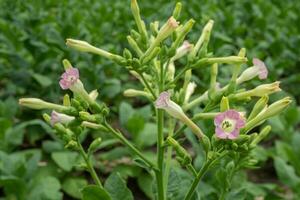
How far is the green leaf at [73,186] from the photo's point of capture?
3783 millimetres

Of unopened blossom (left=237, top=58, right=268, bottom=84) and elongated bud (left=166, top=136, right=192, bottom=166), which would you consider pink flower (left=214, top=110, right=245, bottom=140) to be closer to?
elongated bud (left=166, top=136, right=192, bottom=166)

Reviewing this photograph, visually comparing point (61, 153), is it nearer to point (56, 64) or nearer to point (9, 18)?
point (56, 64)

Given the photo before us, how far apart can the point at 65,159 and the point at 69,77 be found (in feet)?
6.60

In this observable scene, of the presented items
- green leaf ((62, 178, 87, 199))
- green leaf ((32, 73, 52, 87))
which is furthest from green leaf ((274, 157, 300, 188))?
green leaf ((32, 73, 52, 87))

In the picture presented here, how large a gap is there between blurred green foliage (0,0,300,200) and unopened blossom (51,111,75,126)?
24cm

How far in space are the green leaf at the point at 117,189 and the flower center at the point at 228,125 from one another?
0.48 m

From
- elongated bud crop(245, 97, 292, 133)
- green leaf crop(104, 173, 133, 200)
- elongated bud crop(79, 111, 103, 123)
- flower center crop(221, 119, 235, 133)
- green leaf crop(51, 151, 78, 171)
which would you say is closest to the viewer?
flower center crop(221, 119, 235, 133)

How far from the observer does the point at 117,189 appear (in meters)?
2.00

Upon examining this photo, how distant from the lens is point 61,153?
12.7 ft

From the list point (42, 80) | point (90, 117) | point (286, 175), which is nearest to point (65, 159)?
point (42, 80)

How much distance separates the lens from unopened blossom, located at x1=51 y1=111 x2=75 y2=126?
1.93 meters

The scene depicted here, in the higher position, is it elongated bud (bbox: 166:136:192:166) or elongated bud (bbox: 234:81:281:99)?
elongated bud (bbox: 234:81:281:99)

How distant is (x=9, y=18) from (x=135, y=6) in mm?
5334

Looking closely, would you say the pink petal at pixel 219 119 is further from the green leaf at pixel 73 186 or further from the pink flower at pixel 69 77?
the green leaf at pixel 73 186
